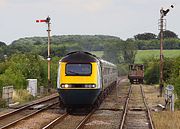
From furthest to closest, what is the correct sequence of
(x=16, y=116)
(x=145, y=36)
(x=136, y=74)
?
(x=145, y=36), (x=136, y=74), (x=16, y=116)

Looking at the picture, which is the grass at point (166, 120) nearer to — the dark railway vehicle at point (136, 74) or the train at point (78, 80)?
the train at point (78, 80)

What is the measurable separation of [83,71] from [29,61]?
1685 centimetres

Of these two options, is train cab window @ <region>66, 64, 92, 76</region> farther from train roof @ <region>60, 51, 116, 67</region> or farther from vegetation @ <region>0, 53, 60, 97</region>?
vegetation @ <region>0, 53, 60, 97</region>

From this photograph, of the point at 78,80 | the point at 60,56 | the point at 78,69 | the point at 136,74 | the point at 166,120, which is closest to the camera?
the point at 166,120

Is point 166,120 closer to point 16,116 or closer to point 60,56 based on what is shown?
point 16,116

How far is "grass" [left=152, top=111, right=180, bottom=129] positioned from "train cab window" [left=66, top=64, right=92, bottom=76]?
3.54m

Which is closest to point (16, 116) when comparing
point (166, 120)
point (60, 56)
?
point (166, 120)

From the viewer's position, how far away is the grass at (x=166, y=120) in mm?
14320

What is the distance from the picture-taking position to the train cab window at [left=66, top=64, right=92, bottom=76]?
17781 millimetres

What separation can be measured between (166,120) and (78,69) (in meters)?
4.61

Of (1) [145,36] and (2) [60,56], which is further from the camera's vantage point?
(1) [145,36]

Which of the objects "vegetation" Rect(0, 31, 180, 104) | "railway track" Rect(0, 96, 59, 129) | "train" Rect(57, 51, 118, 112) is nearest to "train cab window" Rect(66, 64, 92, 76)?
"train" Rect(57, 51, 118, 112)

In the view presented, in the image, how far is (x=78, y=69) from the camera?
1789 centimetres

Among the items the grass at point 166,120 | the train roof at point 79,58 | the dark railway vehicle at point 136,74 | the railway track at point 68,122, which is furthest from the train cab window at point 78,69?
the dark railway vehicle at point 136,74
